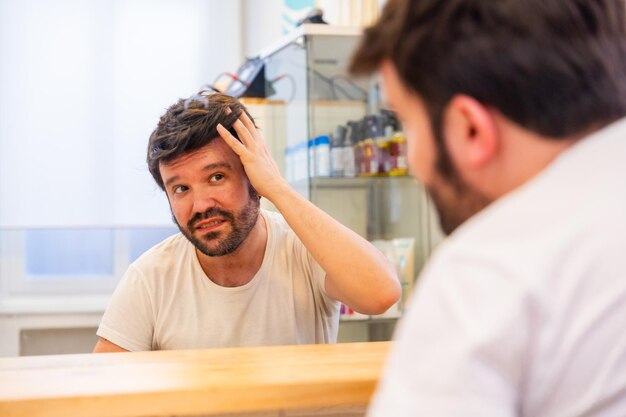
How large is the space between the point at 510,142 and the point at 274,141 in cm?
231

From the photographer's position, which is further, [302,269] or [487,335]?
[302,269]

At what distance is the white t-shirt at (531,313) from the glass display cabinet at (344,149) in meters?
2.19

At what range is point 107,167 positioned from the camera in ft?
11.2

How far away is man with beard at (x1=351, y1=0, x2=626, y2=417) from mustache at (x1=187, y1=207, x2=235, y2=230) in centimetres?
110

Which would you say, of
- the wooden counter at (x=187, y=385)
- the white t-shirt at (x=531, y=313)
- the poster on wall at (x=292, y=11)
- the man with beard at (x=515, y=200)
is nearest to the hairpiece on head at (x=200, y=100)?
the wooden counter at (x=187, y=385)

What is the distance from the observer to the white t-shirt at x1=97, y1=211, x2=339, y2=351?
1756 mm

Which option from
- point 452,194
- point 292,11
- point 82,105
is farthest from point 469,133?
point 82,105

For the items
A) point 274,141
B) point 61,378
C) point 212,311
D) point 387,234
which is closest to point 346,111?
point 274,141

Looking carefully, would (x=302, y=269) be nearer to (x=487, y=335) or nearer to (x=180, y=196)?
(x=180, y=196)

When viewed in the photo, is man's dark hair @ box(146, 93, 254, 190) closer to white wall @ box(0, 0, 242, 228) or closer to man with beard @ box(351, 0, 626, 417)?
man with beard @ box(351, 0, 626, 417)

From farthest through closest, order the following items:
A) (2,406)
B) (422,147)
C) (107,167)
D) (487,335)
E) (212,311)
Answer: (107,167)
(212,311)
(2,406)
(422,147)
(487,335)

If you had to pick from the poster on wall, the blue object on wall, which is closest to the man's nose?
the poster on wall

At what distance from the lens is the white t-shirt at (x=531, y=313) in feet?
1.84

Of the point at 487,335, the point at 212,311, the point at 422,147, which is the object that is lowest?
the point at 212,311
